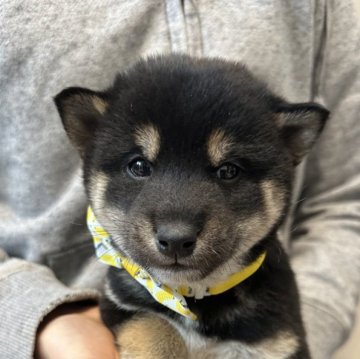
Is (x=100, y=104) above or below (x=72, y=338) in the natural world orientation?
above

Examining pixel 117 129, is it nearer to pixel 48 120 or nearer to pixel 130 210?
pixel 130 210

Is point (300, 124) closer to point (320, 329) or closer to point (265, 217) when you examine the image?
point (265, 217)

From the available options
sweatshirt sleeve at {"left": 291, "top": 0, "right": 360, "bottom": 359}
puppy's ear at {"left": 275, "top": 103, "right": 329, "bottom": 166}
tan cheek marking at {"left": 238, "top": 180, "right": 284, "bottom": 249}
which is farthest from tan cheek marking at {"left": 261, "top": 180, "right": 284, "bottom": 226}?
sweatshirt sleeve at {"left": 291, "top": 0, "right": 360, "bottom": 359}

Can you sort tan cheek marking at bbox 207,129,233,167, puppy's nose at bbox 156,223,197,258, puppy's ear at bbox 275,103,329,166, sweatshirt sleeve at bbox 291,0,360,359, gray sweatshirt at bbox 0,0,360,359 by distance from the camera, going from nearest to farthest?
puppy's nose at bbox 156,223,197,258 → tan cheek marking at bbox 207,129,233,167 → puppy's ear at bbox 275,103,329,166 → gray sweatshirt at bbox 0,0,360,359 → sweatshirt sleeve at bbox 291,0,360,359

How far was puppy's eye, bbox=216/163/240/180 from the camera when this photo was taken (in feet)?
3.14

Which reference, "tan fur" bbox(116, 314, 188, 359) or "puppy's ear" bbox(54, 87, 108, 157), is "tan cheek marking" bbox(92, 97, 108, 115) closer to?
"puppy's ear" bbox(54, 87, 108, 157)

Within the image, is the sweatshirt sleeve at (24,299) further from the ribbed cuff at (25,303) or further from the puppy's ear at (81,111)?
the puppy's ear at (81,111)

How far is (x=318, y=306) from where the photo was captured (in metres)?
1.34

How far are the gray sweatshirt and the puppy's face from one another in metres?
0.27

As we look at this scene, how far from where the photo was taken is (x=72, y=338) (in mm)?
1033

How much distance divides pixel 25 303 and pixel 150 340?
0.35 m

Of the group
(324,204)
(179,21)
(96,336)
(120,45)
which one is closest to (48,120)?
(120,45)

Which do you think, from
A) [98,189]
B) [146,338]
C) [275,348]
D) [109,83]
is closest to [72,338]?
[146,338]

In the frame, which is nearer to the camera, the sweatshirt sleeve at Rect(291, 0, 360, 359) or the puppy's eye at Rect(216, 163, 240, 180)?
the puppy's eye at Rect(216, 163, 240, 180)
